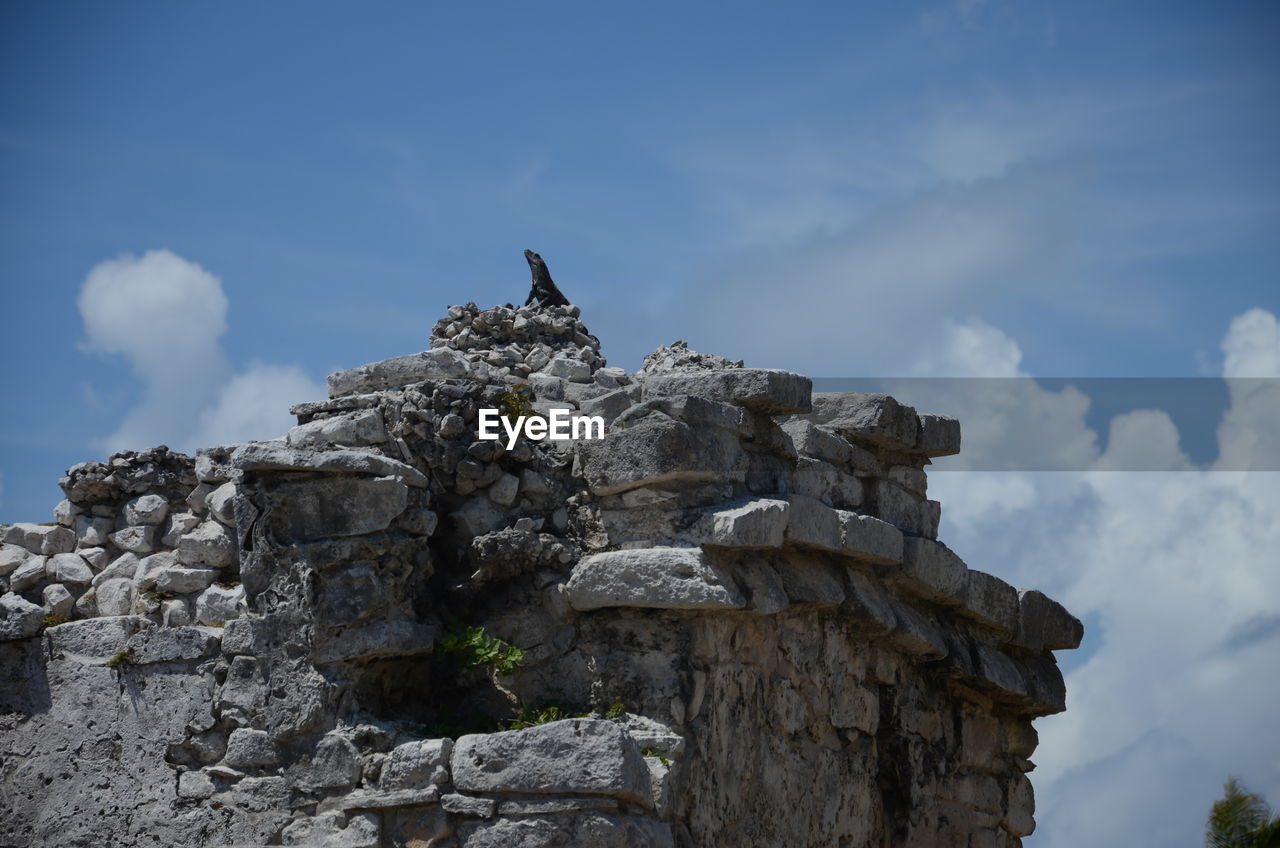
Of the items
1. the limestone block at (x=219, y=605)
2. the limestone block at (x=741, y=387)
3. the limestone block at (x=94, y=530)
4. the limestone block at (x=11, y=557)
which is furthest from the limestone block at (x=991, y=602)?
the limestone block at (x=11, y=557)

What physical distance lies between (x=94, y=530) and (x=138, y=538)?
1.10ft

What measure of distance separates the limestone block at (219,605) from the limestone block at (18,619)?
35.5 inches

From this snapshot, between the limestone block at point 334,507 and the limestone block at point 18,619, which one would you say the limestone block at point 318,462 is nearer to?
the limestone block at point 334,507

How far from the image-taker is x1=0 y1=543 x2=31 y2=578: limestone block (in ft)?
34.1

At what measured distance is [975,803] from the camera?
11.7m

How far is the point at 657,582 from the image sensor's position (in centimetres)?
899

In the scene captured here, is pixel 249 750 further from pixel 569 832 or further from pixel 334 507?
pixel 569 832

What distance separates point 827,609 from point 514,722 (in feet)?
7.10

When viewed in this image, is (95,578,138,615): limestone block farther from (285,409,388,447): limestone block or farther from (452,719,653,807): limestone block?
(452,719,653,807): limestone block

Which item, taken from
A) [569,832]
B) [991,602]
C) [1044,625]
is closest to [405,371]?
[569,832]

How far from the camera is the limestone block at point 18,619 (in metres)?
9.78

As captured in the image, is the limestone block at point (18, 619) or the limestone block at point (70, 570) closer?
the limestone block at point (18, 619)

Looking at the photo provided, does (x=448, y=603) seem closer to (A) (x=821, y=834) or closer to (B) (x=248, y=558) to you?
(B) (x=248, y=558)

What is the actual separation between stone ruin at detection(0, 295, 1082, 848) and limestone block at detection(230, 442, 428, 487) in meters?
0.02
